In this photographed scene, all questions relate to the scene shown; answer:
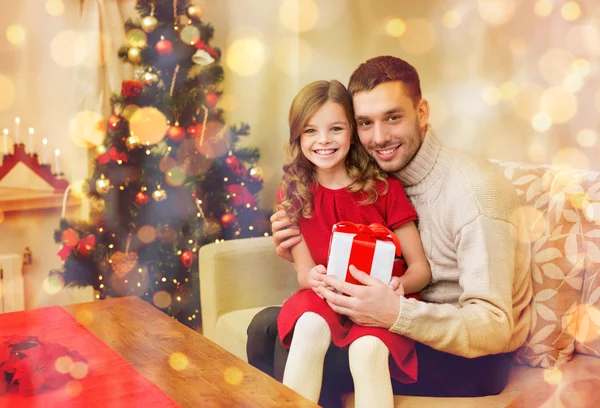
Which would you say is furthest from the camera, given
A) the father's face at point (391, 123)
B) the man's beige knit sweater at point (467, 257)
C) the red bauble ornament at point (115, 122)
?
the red bauble ornament at point (115, 122)

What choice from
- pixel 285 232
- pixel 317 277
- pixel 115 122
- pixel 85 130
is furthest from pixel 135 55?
pixel 317 277

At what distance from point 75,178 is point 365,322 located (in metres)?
2.26

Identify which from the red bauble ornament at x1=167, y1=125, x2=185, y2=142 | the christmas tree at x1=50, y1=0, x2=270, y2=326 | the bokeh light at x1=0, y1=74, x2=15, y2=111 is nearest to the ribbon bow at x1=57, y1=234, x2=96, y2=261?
the christmas tree at x1=50, y1=0, x2=270, y2=326

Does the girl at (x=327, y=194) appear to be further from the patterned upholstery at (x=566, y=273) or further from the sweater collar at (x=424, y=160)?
the patterned upholstery at (x=566, y=273)

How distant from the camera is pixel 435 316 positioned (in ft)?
4.78

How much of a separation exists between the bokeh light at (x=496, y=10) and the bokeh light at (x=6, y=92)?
7.28 feet

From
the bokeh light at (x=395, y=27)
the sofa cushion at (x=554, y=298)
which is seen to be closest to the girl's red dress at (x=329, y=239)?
the sofa cushion at (x=554, y=298)

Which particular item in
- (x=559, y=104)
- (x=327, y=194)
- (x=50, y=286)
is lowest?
(x=50, y=286)

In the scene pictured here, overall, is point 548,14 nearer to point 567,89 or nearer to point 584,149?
point 567,89

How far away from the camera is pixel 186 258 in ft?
9.23

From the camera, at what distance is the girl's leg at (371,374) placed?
53.3 inches

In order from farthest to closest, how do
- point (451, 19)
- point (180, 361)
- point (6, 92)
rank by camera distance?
point (6, 92)
point (451, 19)
point (180, 361)

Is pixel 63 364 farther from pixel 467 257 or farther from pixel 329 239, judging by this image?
pixel 467 257

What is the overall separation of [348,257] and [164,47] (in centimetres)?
161
